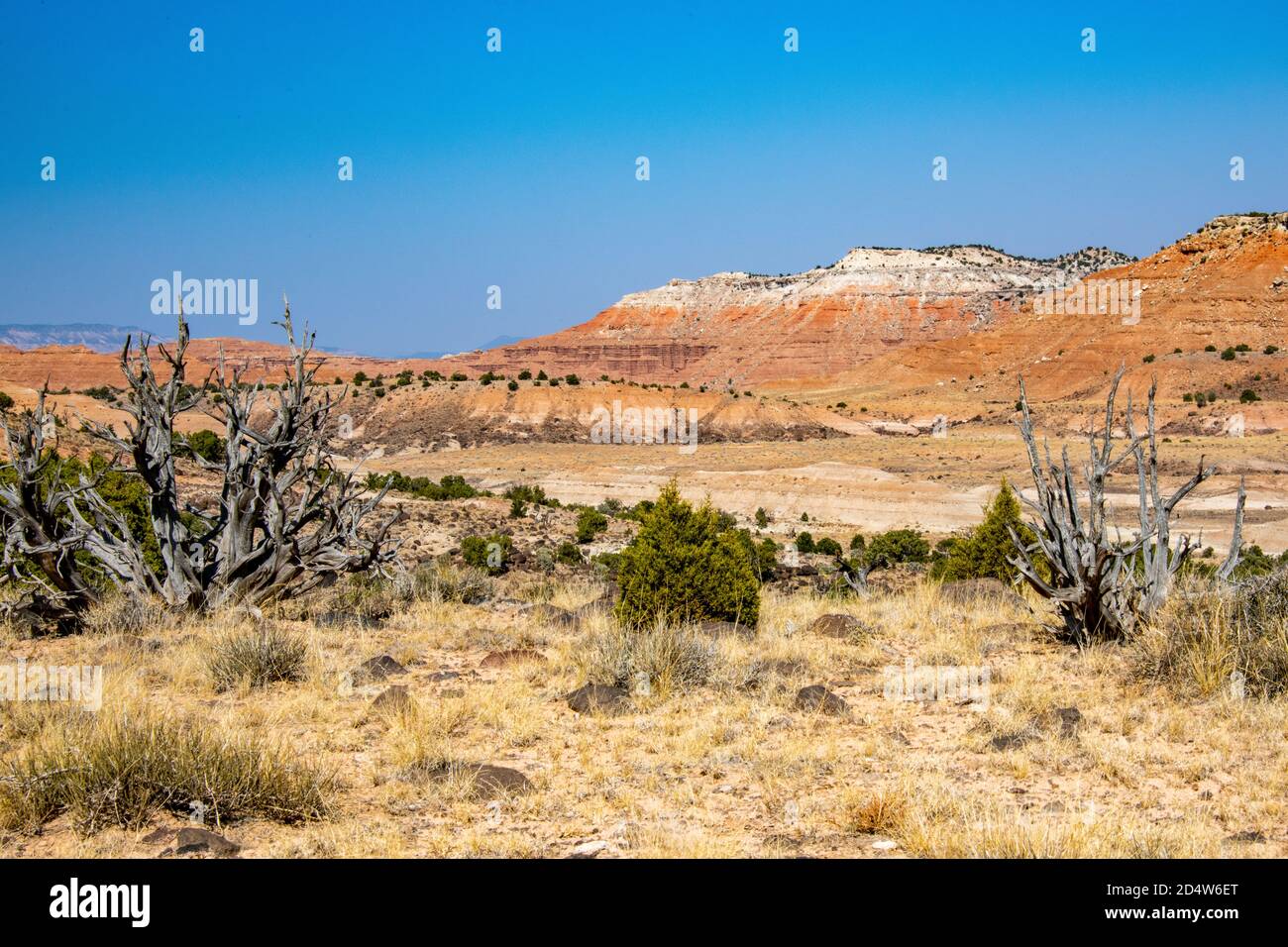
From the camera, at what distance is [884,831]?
475cm

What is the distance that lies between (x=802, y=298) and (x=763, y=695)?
127762 mm

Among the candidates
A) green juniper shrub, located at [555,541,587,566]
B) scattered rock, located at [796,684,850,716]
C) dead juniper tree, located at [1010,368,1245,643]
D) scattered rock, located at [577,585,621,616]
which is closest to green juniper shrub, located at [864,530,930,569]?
green juniper shrub, located at [555,541,587,566]

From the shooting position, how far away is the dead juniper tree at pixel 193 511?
9539 mm

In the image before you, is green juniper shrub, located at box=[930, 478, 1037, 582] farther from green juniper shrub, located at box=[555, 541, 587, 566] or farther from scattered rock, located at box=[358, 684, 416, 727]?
scattered rock, located at box=[358, 684, 416, 727]

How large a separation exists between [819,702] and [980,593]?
17.8 ft

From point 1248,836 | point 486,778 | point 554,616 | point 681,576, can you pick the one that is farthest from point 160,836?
point 554,616

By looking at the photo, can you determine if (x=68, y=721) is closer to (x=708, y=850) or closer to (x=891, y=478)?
(x=708, y=850)

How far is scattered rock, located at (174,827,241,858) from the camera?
175 inches

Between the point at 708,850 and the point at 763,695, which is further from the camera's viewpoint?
the point at 763,695

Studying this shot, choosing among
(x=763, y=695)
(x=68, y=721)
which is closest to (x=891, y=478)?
(x=763, y=695)

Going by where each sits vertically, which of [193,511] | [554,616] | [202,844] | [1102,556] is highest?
[193,511]

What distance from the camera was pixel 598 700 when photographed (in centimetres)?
693

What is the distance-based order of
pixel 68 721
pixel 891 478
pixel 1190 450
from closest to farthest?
pixel 68 721, pixel 891 478, pixel 1190 450

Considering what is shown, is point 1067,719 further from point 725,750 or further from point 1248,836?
point 725,750
